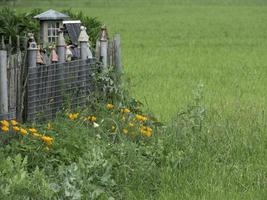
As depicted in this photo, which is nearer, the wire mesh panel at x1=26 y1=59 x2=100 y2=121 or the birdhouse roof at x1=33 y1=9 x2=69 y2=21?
the wire mesh panel at x1=26 y1=59 x2=100 y2=121

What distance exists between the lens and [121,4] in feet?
160

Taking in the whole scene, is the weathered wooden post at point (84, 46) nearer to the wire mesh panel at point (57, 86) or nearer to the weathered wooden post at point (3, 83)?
the wire mesh panel at point (57, 86)

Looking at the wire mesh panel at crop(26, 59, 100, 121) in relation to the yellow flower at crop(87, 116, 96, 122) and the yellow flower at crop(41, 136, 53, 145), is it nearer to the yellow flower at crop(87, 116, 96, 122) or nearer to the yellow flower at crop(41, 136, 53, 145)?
the yellow flower at crop(87, 116, 96, 122)

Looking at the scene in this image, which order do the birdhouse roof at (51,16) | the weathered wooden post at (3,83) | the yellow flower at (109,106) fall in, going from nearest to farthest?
the weathered wooden post at (3,83), the yellow flower at (109,106), the birdhouse roof at (51,16)

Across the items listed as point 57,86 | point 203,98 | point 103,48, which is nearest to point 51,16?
point 103,48

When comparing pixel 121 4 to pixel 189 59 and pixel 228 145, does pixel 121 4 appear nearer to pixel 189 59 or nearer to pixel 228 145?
Result: pixel 189 59

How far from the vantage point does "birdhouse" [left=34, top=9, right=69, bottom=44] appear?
9.91 m

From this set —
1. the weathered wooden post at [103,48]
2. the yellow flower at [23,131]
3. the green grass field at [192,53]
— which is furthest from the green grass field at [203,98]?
the yellow flower at [23,131]

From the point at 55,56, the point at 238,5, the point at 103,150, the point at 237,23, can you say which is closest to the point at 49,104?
the point at 55,56

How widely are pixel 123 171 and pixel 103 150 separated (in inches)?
12.5

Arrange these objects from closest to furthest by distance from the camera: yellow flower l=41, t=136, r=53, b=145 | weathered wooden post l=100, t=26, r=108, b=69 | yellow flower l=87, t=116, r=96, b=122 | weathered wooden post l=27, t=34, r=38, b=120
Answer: yellow flower l=41, t=136, r=53, b=145 → weathered wooden post l=27, t=34, r=38, b=120 → yellow flower l=87, t=116, r=96, b=122 → weathered wooden post l=100, t=26, r=108, b=69

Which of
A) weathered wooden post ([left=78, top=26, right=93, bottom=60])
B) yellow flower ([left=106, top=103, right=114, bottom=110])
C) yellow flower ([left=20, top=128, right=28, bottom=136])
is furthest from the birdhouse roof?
yellow flower ([left=20, top=128, right=28, bottom=136])

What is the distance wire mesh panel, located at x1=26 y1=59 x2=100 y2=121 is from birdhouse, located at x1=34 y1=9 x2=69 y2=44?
1190 millimetres

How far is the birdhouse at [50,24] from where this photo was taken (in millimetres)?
9914
